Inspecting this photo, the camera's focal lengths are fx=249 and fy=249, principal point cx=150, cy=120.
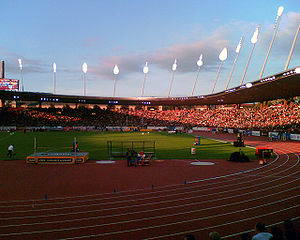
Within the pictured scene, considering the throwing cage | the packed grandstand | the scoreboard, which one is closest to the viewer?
the throwing cage

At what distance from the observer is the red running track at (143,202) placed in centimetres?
790

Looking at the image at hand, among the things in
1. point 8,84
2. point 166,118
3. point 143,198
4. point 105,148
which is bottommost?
point 105,148

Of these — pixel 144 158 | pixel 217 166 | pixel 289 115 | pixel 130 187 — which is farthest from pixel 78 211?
pixel 289 115

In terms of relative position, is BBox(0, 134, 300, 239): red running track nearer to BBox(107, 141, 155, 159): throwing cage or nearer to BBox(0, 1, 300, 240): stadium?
BBox(0, 1, 300, 240): stadium

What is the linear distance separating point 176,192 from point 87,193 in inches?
167

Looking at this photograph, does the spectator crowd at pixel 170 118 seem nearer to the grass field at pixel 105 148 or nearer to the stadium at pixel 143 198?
the grass field at pixel 105 148

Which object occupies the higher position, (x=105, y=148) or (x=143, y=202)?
(x=143, y=202)

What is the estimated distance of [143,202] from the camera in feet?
34.3

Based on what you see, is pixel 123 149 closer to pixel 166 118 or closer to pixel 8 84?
pixel 8 84

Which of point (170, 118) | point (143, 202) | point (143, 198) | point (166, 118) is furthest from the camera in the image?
point (166, 118)

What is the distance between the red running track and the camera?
7902 mm

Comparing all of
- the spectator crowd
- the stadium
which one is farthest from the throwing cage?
the spectator crowd

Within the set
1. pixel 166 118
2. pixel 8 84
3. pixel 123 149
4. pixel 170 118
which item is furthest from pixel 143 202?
pixel 166 118

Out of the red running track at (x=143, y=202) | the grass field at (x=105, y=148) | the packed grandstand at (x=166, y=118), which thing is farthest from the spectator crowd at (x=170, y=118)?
the red running track at (x=143, y=202)
